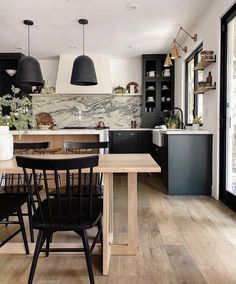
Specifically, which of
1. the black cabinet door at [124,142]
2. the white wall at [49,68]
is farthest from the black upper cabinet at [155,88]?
the white wall at [49,68]

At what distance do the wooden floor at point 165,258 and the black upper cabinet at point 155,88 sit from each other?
3.60 m

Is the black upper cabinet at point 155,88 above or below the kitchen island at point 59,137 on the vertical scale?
above

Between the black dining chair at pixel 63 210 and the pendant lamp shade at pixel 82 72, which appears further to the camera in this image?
the pendant lamp shade at pixel 82 72

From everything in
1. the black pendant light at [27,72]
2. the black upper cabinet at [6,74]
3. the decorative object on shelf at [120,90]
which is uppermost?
the black upper cabinet at [6,74]

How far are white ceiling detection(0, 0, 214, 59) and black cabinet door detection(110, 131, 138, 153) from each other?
1826 millimetres

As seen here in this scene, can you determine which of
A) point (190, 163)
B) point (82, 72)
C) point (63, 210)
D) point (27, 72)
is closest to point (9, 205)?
point (63, 210)

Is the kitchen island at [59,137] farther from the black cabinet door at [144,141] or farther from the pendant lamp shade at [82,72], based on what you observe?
the black cabinet door at [144,141]

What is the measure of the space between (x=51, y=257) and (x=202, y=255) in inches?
45.6

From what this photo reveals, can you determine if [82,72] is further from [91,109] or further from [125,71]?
[125,71]

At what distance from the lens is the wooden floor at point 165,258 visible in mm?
1840

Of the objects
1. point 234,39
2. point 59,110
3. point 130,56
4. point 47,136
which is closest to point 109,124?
point 59,110

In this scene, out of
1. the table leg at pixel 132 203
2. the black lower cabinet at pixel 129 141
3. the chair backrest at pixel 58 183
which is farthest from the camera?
the black lower cabinet at pixel 129 141

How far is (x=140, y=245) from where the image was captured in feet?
7.68

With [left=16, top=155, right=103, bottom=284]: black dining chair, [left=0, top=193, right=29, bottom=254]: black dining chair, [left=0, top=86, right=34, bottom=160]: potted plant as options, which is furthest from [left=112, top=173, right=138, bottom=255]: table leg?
[left=0, top=86, right=34, bottom=160]: potted plant
